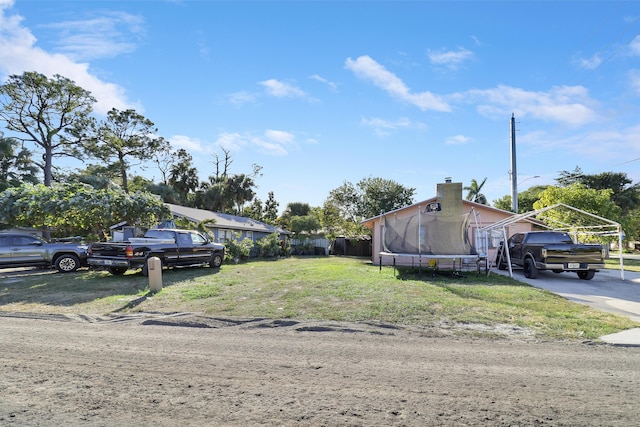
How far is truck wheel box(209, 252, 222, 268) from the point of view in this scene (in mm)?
16872

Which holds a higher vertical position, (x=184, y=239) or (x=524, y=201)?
(x=524, y=201)

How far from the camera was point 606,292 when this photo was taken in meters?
10.9

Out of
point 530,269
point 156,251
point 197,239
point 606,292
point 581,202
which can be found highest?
point 581,202

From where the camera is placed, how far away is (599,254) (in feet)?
41.8

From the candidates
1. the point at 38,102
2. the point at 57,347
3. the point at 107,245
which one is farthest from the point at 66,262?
the point at 38,102

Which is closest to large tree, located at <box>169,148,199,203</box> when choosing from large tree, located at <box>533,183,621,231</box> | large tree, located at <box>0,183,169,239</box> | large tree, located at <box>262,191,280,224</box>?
large tree, located at <box>262,191,280,224</box>

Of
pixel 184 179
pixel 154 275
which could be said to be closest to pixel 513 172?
pixel 154 275

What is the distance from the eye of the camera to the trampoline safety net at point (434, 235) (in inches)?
532

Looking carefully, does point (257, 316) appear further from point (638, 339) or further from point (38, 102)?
point (38, 102)

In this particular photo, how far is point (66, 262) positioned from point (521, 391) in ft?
56.4

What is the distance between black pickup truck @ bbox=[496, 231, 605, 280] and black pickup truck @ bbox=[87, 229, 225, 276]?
12.5 metres

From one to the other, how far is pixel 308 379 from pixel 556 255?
12.3 metres

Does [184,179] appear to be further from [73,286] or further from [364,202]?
[73,286]

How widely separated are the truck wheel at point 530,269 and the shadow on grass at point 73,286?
1252 centimetres
